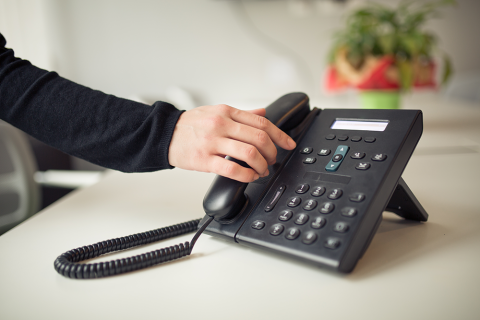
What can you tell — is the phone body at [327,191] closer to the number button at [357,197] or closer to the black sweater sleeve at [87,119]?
the number button at [357,197]

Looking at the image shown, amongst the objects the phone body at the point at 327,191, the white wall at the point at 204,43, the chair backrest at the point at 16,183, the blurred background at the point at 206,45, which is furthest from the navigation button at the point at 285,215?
the white wall at the point at 204,43

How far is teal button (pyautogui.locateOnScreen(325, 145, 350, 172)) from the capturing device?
1.24ft

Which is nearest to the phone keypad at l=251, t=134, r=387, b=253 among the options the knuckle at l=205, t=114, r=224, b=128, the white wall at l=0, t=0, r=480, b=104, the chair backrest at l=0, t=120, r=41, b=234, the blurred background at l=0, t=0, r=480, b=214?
the knuckle at l=205, t=114, r=224, b=128

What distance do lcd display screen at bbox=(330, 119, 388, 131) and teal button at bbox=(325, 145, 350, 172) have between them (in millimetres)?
34

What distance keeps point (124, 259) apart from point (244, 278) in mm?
118

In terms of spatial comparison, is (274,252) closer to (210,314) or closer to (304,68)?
(210,314)

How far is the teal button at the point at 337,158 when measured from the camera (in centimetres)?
38

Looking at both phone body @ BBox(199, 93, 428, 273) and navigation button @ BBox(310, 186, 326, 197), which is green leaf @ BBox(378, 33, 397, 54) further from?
navigation button @ BBox(310, 186, 326, 197)

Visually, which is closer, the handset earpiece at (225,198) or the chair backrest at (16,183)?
the handset earpiece at (225,198)

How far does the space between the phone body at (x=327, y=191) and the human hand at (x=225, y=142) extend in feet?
0.07

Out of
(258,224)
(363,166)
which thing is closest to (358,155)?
(363,166)

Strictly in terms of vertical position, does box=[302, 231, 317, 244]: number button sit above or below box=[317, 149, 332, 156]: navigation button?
below

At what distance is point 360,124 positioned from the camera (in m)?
0.42

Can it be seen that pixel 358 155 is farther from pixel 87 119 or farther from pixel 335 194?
pixel 87 119
